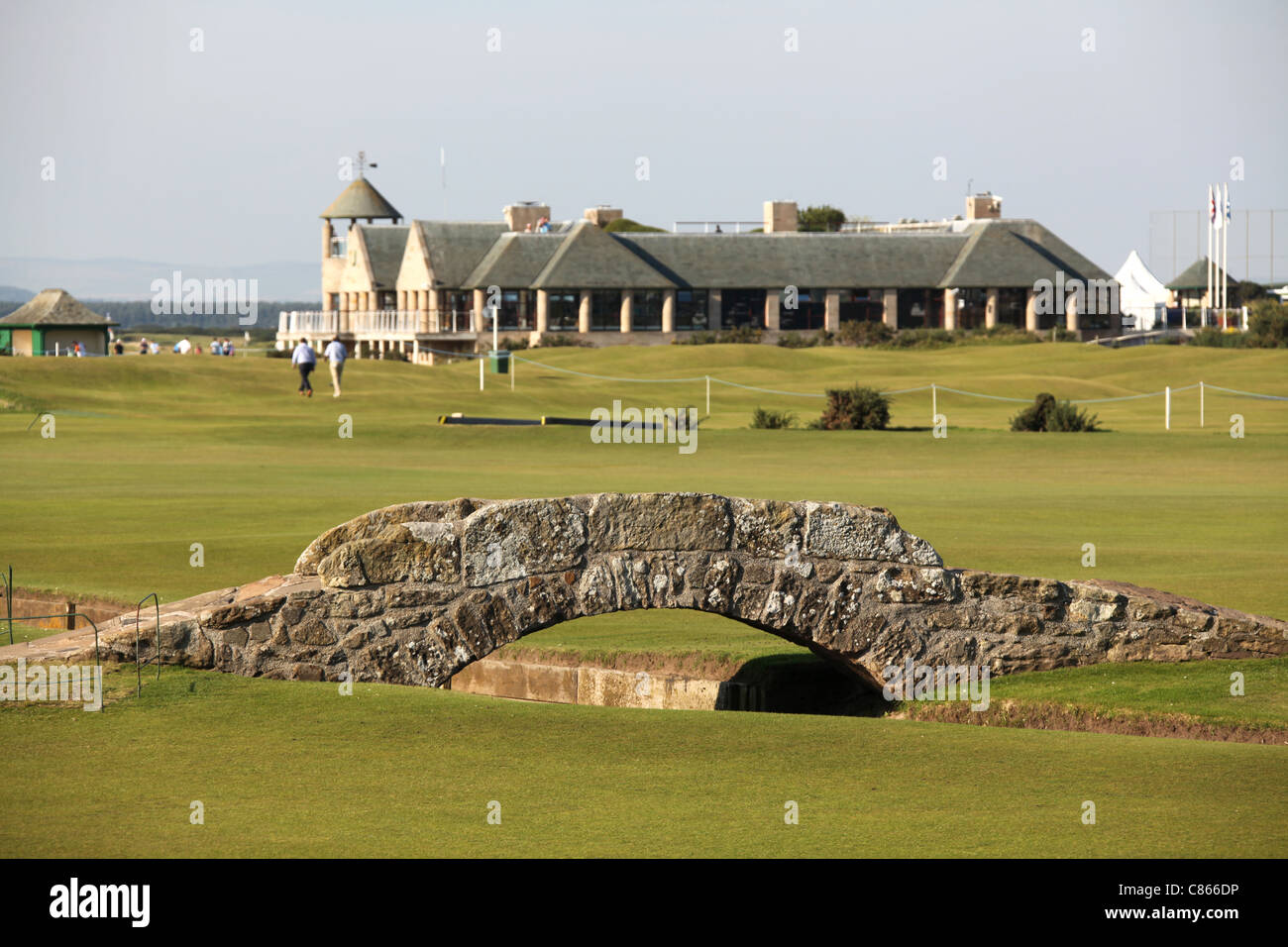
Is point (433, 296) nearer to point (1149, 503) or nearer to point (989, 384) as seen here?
point (989, 384)

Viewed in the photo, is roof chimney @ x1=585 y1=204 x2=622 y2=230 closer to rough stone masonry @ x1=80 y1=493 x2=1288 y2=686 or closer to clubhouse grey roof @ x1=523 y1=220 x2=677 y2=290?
clubhouse grey roof @ x1=523 y1=220 x2=677 y2=290

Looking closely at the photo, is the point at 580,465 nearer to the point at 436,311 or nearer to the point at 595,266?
the point at 595,266

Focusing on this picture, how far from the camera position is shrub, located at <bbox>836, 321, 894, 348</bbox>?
9119cm

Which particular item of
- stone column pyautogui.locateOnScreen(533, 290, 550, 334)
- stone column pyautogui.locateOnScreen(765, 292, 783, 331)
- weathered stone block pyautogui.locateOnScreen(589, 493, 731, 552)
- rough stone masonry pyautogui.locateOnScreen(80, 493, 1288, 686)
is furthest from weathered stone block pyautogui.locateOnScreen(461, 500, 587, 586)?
stone column pyautogui.locateOnScreen(765, 292, 783, 331)

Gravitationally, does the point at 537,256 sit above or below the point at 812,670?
above

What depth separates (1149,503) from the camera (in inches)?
981

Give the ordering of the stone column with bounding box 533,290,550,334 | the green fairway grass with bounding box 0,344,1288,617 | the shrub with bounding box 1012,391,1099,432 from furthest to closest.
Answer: the stone column with bounding box 533,290,550,334 → the shrub with bounding box 1012,391,1099,432 → the green fairway grass with bounding box 0,344,1288,617

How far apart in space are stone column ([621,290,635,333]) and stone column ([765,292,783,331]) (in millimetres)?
7880

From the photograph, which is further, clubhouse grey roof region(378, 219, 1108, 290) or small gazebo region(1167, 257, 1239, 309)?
small gazebo region(1167, 257, 1239, 309)

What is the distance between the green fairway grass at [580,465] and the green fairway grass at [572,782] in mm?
5529

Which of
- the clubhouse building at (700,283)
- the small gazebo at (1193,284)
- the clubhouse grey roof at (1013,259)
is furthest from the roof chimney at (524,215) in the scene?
the small gazebo at (1193,284)

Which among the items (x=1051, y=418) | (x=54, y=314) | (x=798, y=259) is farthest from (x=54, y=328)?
(x=1051, y=418)
